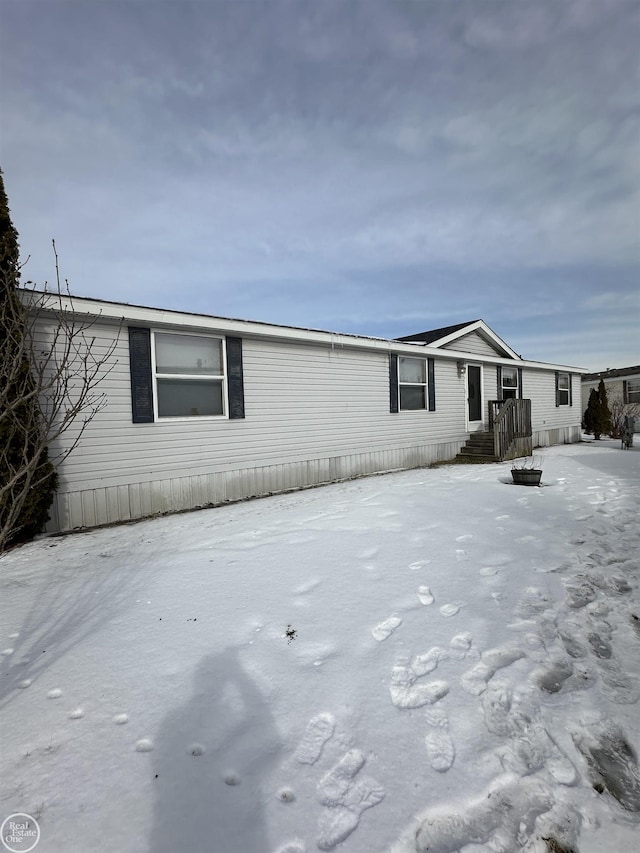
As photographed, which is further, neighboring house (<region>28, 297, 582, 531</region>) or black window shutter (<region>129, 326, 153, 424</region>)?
black window shutter (<region>129, 326, 153, 424</region>)

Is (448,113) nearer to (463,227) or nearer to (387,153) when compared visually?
(387,153)

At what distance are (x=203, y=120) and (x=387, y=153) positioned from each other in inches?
215

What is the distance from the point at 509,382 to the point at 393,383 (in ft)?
20.4

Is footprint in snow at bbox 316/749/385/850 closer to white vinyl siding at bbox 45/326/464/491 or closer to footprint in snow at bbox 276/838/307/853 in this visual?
footprint in snow at bbox 276/838/307/853


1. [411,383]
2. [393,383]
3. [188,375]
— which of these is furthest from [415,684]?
[411,383]

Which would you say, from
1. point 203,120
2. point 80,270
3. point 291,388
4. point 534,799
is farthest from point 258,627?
point 80,270

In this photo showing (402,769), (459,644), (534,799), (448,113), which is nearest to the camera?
(534,799)

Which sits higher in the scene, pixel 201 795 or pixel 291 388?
pixel 291 388

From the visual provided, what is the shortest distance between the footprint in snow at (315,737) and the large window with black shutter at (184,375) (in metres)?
5.35

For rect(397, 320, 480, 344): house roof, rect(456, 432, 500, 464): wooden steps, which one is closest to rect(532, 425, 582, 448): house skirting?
rect(456, 432, 500, 464): wooden steps

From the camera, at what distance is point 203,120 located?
34.1 ft

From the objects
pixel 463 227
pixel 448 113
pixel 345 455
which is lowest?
pixel 345 455

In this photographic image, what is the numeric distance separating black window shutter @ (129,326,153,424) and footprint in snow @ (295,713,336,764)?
211 inches

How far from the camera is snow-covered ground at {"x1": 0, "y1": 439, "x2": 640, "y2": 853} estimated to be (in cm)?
145
